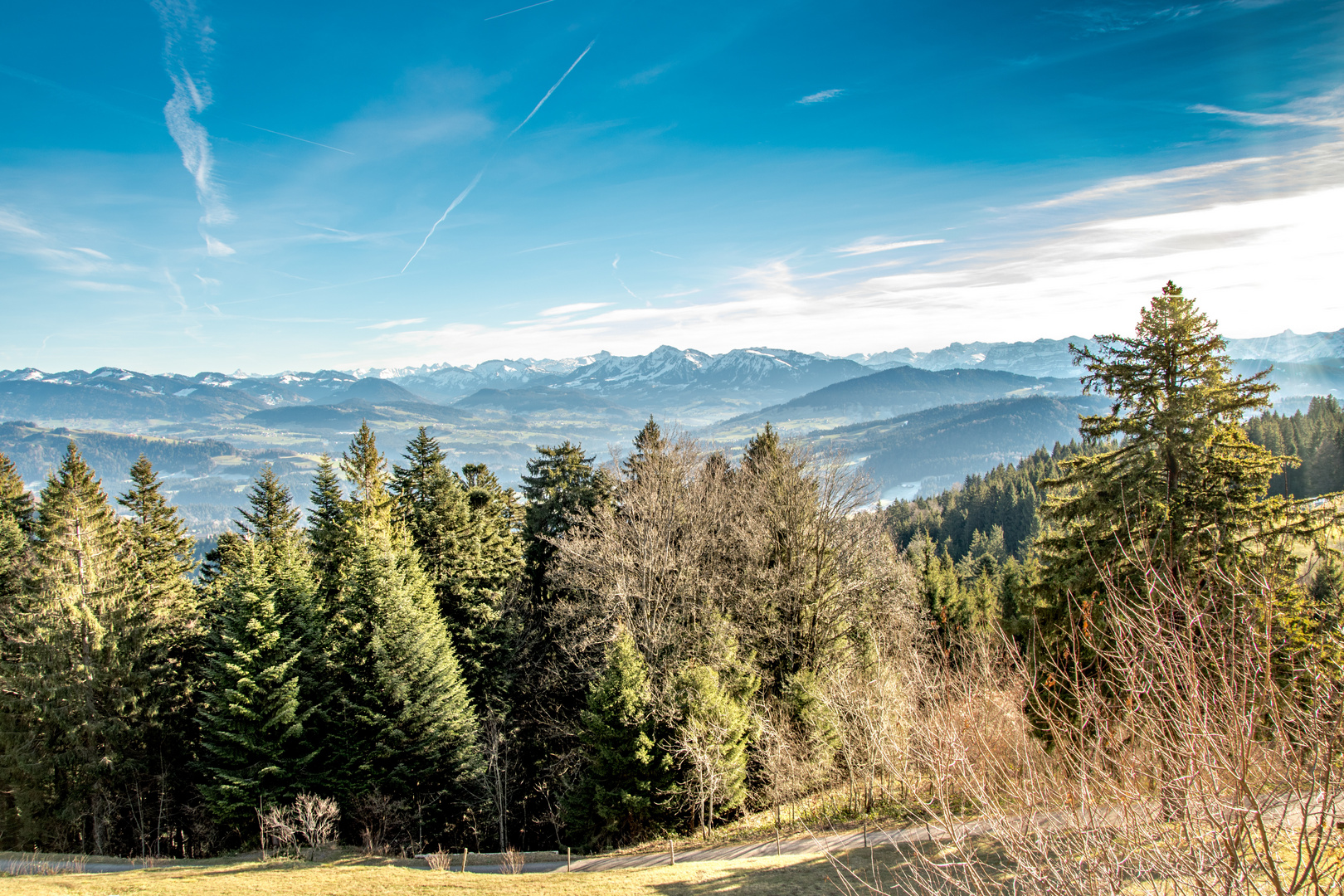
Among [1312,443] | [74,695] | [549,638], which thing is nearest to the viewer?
[74,695]

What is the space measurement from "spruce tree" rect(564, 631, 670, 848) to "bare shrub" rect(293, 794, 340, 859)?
28.8 feet

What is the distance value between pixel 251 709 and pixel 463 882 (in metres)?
11.4

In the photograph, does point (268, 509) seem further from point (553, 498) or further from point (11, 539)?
point (553, 498)

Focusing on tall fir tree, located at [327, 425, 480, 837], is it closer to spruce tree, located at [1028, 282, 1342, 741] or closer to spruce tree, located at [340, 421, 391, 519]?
spruce tree, located at [340, 421, 391, 519]

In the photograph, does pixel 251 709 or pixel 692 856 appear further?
pixel 251 709

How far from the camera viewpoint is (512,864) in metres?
17.8

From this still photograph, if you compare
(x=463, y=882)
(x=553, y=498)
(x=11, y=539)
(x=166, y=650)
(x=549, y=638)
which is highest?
(x=11, y=539)

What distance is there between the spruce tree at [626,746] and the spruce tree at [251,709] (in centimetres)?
1072

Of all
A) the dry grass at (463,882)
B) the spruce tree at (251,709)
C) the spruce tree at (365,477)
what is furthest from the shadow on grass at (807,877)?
the spruce tree at (365,477)

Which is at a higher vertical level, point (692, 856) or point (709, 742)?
point (709, 742)

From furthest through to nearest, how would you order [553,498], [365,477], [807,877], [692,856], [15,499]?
1. [553,498]
2. [15,499]
3. [365,477]
4. [692,856]
5. [807,877]

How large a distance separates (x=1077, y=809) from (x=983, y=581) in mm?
53070

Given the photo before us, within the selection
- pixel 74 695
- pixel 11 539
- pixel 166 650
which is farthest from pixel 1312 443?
pixel 11 539

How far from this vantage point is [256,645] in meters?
21.8
